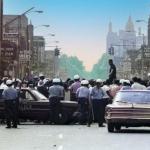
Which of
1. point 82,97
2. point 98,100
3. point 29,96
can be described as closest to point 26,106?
point 29,96

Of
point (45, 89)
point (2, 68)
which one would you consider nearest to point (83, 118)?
point (45, 89)

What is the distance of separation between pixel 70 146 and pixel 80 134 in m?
5.76

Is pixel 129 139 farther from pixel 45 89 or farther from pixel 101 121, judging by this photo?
pixel 45 89

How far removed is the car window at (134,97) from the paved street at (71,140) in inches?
44.6

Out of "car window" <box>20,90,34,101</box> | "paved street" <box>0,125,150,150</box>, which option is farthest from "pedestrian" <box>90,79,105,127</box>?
"paved street" <box>0,125,150,150</box>

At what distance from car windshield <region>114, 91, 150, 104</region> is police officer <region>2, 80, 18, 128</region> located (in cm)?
506

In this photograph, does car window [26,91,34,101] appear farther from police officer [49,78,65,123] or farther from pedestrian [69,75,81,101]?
pedestrian [69,75,81,101]

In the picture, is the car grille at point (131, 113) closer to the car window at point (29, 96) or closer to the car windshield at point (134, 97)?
the car windshield at point (134, 97)

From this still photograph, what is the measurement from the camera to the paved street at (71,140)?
2092 cm

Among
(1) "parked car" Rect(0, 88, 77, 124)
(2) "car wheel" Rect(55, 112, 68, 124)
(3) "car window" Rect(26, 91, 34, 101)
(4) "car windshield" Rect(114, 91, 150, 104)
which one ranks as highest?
(4) "car windshield" Rect(114, 91, 150, 104)

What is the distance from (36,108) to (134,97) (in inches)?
278

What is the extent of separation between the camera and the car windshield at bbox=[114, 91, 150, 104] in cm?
2798

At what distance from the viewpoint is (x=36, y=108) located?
34219 millimetres

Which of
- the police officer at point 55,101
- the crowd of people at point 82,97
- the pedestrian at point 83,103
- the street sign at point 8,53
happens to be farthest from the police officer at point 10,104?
the street sign at point 8,53
